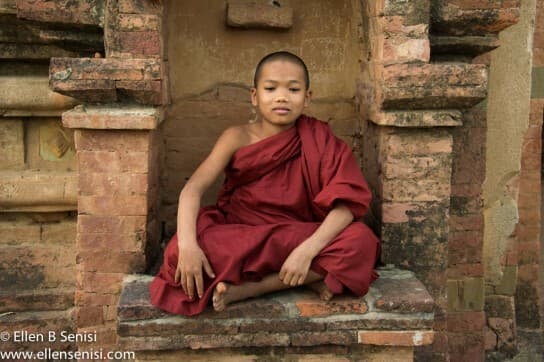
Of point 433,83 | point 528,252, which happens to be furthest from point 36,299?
point 528,252

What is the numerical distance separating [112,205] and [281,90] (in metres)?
1.03

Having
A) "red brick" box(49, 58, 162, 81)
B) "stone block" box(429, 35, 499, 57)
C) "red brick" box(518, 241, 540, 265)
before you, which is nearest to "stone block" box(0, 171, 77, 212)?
"red brick" box(49, 58, 162, 81)

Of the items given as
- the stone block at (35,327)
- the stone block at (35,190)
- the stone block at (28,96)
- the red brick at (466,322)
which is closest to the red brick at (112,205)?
the stone block at (35,190)

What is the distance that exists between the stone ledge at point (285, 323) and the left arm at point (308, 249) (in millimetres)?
139

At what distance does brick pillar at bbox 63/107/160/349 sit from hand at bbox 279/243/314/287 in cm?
85

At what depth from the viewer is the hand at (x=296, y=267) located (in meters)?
3.06

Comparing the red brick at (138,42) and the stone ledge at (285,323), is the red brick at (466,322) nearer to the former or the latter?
the stone ledge at (285,323)

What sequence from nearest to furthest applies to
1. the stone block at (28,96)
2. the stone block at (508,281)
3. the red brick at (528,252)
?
the stone block at (28,96) < the stone block at (508,281) < the red brick at (528,252)

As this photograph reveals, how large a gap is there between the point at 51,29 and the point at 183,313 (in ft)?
5.59

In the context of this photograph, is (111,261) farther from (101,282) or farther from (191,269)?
(191,269)

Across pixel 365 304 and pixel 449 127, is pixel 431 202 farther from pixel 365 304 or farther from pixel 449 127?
pixel 365 304

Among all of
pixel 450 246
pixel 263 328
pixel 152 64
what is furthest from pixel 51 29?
pixel 450 246

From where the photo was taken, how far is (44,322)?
3951 millimetres

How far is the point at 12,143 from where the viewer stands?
4.01 m
